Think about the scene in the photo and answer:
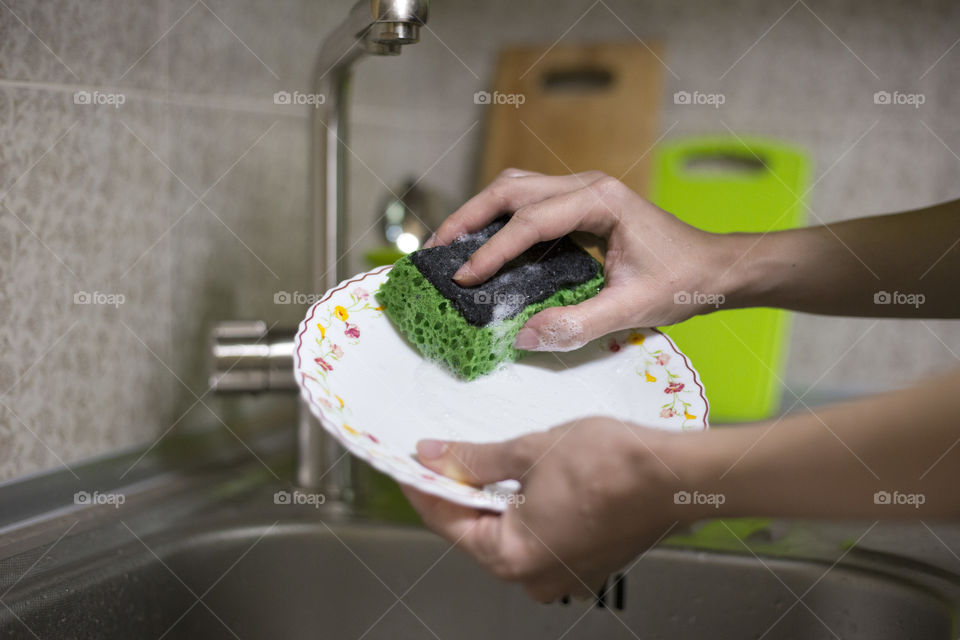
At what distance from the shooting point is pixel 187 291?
2.61 ft

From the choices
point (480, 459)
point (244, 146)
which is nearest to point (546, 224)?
point (480, 459)

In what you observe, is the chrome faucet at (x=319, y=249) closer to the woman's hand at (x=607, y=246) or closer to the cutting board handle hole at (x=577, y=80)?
the woman's hand at (x=607, y=246)

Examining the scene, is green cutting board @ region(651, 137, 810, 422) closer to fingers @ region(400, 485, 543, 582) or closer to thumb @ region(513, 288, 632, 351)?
thumb @ region(513, 288, 632, 351)

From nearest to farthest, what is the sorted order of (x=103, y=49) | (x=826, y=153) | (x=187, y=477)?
(x=103, y=49), (x=187, y=477), (x=826, y=153)

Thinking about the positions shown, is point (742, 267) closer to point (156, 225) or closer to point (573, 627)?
point (573, 627)

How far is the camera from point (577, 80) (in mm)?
1240

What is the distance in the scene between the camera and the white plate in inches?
20.4

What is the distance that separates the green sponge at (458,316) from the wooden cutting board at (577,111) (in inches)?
22.5

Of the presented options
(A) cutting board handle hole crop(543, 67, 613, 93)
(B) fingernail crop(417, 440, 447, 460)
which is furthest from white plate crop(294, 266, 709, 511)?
(A) cutting board handle hole crop(543, 67, 613, 93)

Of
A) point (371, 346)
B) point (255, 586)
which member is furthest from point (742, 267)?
point (255, 586)

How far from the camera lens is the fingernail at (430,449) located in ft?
1.58

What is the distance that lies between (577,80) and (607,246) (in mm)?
680

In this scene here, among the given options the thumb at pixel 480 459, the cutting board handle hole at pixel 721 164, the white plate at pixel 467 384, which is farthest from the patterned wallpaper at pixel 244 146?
the thumb at pixel 480 459

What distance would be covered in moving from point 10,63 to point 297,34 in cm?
41
